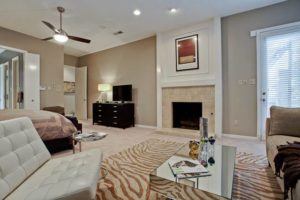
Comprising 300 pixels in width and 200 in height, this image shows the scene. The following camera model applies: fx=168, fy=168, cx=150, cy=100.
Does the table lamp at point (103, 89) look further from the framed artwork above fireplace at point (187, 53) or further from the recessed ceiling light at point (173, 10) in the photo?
the recessed ceiling light at point (173, 10)

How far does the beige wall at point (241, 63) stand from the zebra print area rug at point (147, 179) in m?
1.29

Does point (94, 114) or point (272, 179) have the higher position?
point (94, 114)

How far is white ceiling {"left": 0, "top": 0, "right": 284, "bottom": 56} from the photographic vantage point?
343cm

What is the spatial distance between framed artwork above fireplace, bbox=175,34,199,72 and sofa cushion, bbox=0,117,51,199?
383cm

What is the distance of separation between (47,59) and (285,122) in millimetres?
6296

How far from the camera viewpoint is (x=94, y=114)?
236 inches

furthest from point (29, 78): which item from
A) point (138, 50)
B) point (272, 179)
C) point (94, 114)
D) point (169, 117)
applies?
point (272, 179)

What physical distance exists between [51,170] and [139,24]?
4.00 meters

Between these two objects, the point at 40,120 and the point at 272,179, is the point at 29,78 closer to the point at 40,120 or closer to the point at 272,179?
the point at 40,120

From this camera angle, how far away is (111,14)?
3.87 m

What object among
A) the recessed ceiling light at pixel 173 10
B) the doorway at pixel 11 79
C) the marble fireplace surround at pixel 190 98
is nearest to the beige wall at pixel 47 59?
the doorway at pixel 11 79

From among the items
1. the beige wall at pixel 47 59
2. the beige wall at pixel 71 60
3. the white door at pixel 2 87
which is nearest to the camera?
the beige wall at pixel 47 59

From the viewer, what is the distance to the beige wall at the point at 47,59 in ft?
15.6

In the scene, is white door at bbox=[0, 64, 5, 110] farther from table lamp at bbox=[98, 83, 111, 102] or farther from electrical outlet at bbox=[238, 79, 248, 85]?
electrical outlet at bbox=[238, 79, 248, 85]
